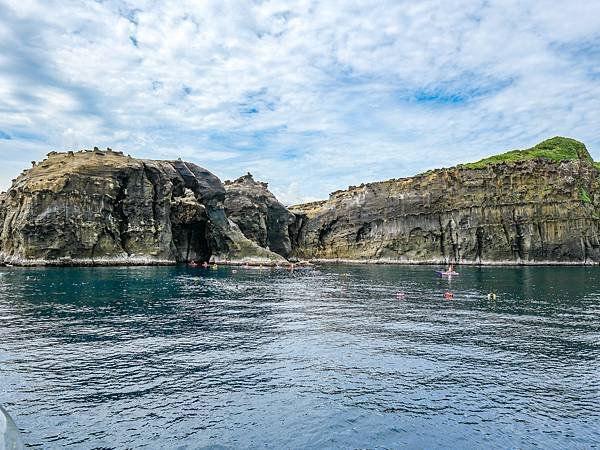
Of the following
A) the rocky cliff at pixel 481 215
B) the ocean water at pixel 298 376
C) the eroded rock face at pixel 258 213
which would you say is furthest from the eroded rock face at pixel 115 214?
the ocean water at pixel 298 376

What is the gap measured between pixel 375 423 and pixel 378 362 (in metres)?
7.65

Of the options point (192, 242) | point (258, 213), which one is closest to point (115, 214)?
point (192, 242)

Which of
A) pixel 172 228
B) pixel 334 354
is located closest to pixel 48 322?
pixel 334 354

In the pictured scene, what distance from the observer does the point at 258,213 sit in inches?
5531

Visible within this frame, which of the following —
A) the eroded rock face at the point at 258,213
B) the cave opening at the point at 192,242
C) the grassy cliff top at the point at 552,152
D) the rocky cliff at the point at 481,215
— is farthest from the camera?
the grassy cliff top at the point at 552,152

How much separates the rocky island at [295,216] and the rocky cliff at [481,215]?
0.29m

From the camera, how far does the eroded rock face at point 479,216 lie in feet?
415

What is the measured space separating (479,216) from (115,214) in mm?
97954

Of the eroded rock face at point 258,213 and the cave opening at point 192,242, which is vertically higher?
the eroded rock face at point 258,213

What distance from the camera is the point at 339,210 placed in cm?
16375

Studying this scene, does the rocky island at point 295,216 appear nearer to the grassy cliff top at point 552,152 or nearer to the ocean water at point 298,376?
the grassy cliff top at point 552,152

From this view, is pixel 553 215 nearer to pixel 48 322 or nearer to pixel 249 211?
pixel 249 211

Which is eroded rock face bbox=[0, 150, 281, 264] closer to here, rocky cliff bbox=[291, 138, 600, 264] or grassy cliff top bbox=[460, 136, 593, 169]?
rocky cliff bbox=[291, 138, 600, 264]

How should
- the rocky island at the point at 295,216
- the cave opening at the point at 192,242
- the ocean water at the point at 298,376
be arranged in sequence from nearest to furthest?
the ocean water at the point at 298,376
the rocky island at the point at 295,216
the cave opening at the point at 192,242
